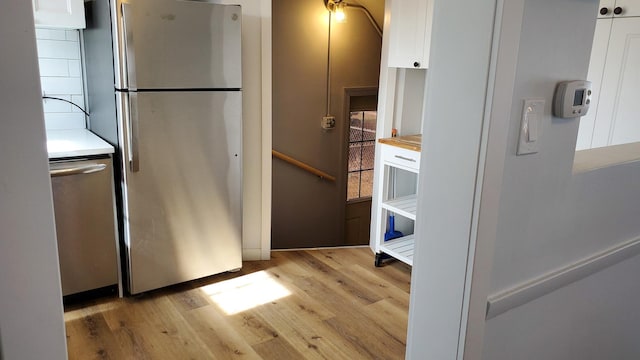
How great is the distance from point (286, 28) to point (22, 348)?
363 cm

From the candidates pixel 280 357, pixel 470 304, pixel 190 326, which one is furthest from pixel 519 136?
pixel 190 326

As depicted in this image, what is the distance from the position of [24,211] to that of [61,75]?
2438 millimetres

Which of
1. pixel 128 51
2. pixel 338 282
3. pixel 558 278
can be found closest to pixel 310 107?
pixel 338 282

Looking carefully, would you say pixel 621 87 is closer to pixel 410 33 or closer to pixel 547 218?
pixel 410 33

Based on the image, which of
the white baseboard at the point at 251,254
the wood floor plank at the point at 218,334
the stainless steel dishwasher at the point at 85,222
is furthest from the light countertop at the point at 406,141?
the stainless steel dishwasher at the point at 85,222

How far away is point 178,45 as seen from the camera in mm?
2557

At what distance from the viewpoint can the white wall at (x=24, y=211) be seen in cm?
82

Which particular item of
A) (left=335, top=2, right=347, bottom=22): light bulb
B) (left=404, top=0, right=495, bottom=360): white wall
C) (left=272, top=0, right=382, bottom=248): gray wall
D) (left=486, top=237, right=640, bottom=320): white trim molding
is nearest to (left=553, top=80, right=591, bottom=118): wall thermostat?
(left=404, top=0, right=495, bottom=360): white wall

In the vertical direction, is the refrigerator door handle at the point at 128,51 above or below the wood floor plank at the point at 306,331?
above

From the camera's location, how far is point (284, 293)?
113 inches

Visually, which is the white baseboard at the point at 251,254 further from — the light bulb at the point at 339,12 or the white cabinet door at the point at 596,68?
the light bulb at the point at 339,12

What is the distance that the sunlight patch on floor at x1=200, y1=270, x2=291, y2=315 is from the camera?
272 cm

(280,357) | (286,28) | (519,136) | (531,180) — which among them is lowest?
(280,357)

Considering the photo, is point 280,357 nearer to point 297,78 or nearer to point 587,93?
point 587,93
